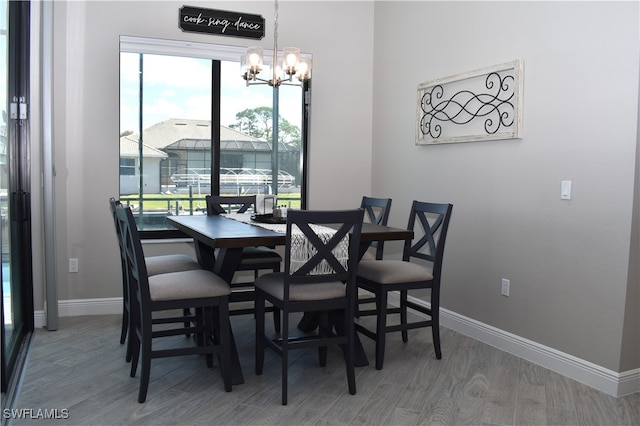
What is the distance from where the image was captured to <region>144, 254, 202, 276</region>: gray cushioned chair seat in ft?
11.1

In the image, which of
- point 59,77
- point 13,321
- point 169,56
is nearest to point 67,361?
point 13,321

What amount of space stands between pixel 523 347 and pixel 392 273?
3.22 ft

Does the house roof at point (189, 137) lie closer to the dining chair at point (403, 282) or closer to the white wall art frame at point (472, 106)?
the white wall art frame at point (472, 106)

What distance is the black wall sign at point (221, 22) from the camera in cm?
446

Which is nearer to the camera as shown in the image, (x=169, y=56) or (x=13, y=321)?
(x=13, y=321)

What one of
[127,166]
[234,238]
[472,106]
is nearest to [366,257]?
[472,106]

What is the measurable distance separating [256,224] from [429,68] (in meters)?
1.92

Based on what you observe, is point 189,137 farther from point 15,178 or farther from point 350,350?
point 350,350

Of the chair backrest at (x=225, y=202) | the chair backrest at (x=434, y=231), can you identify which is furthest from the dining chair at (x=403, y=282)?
the chair backrest at (x=225, y=202)

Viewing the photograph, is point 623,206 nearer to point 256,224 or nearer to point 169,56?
point 256,224

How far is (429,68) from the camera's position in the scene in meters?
4.29

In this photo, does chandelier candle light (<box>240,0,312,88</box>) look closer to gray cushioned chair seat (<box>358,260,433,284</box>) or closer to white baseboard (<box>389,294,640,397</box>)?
gray cushioned chair seat (<box>358,260,433,284</box>)

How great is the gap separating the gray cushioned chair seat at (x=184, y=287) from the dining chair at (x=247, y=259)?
0.69 meters

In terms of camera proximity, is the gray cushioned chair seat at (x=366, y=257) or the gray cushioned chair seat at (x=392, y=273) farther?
the gray cushioned chair seat at (x=366, y=257)
